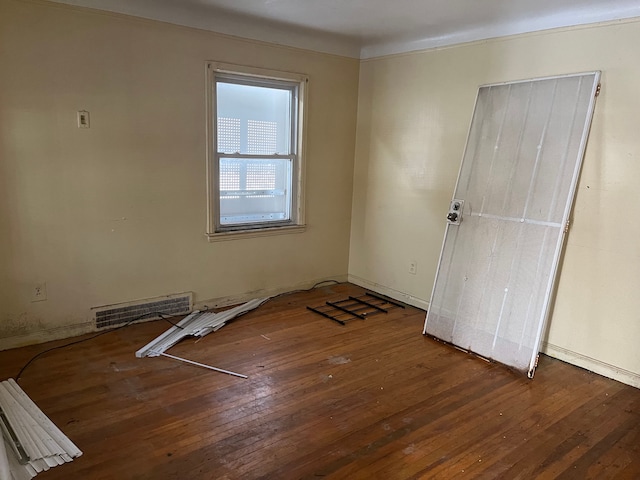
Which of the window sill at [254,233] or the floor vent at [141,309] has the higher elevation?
the window sill at [254,233]

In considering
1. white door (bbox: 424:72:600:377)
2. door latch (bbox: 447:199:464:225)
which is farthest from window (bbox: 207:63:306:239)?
white door (bbox: 424:72:600:377)

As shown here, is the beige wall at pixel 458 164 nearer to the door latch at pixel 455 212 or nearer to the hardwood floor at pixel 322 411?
the door latch at pixel 455 212

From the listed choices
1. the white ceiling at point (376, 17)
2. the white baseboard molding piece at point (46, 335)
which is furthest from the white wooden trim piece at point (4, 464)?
the white ceiling at point (376, 17)

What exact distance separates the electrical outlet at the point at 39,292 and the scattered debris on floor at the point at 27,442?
2.66ft

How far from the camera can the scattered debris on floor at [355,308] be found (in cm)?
397

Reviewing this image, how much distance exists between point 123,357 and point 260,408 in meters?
1.13

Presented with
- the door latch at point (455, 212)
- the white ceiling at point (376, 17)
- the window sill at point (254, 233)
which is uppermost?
the white ceiling at point (376, 17)

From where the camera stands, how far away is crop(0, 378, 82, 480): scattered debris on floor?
6.52 feet

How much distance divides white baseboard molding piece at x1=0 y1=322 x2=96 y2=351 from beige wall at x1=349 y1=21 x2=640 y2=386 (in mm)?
2644

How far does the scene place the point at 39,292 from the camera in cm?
318

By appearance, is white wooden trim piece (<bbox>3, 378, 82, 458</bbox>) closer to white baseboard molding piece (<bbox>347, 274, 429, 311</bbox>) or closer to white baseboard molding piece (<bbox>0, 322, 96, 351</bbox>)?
white baseboard molding piece (<bbox>0, 322, 96, 351</bbox>)

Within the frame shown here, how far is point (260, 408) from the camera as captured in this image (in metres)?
2.53

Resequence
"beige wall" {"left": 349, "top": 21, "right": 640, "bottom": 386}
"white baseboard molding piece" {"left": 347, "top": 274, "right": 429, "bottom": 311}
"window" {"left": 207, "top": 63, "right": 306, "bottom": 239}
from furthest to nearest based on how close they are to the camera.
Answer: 1. "white baseboard molding piece" {"left": 347, "top": 274, "right": 429, "bottom": 311}
2. "window" {"left": 207, "top": 63, "right": 306, "bottom": 239}
3. "beige wall" {"left": 349, "top": 21, "right": 640, "bottom": 386}

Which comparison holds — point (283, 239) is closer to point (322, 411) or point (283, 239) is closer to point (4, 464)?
point (322, 411)
